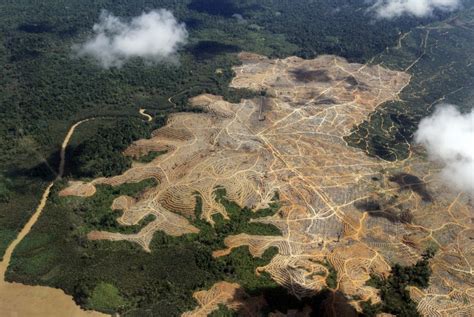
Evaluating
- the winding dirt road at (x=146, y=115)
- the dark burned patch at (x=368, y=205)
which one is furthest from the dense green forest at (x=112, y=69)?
the dark burned patch at (x=368, y=205)

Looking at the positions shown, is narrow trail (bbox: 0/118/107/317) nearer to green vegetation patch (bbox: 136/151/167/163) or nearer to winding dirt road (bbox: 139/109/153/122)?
green vegetation patch (bbox: 136/151/167/163)

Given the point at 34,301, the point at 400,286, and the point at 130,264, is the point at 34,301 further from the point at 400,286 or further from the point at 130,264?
the point at 400,286

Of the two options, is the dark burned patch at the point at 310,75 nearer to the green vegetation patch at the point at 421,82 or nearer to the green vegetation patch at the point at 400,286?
the green vegetation patch at the point at 421,82

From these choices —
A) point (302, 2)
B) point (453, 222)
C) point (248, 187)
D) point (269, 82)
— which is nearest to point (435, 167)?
point (453, 222)

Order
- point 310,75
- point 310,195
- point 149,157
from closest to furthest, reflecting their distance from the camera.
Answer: point 310,195 → point 149,157 → point 310,75

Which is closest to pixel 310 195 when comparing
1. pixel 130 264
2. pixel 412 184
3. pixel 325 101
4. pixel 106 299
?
pixel 412 184

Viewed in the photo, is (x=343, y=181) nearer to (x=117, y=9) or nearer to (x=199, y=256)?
(x=199, y=256)
